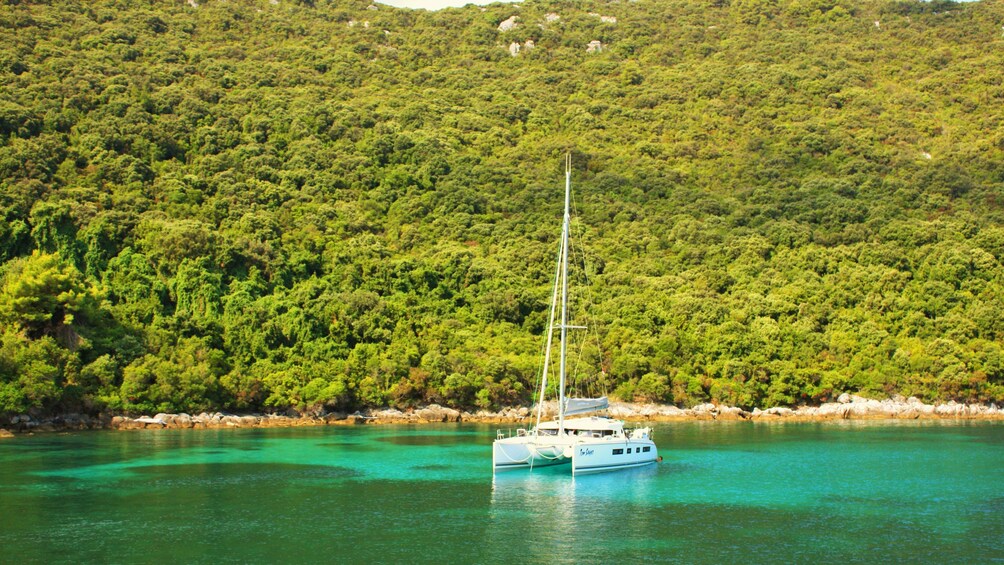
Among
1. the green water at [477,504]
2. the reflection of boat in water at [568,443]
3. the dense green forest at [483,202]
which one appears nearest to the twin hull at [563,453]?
the reflection of boat in water at [568,443]

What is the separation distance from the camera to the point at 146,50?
138 m

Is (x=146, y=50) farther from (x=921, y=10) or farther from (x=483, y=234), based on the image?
(x=921, y=10)

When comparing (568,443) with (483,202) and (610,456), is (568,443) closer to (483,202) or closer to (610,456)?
(610,456)

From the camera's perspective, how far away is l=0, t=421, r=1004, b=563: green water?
2842cm

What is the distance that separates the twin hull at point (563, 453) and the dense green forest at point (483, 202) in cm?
2315

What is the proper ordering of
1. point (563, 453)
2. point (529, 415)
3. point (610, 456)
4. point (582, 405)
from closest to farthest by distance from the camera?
point (563, 453)
point (610, 456)
point (582, 405)
point (529, 415)

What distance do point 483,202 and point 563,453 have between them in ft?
265

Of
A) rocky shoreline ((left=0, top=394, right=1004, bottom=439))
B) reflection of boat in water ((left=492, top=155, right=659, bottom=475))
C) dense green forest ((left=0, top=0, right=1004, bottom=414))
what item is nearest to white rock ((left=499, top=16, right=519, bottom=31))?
dense green forest ((left=0, top=0, right=1004, bottom=414))

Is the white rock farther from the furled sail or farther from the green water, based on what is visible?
the furled sail

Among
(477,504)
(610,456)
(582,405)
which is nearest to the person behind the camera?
(477,504)

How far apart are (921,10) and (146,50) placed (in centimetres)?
13895

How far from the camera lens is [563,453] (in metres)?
42.8

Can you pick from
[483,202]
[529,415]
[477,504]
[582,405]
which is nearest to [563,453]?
[582,405]

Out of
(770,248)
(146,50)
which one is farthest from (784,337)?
(146,50)
